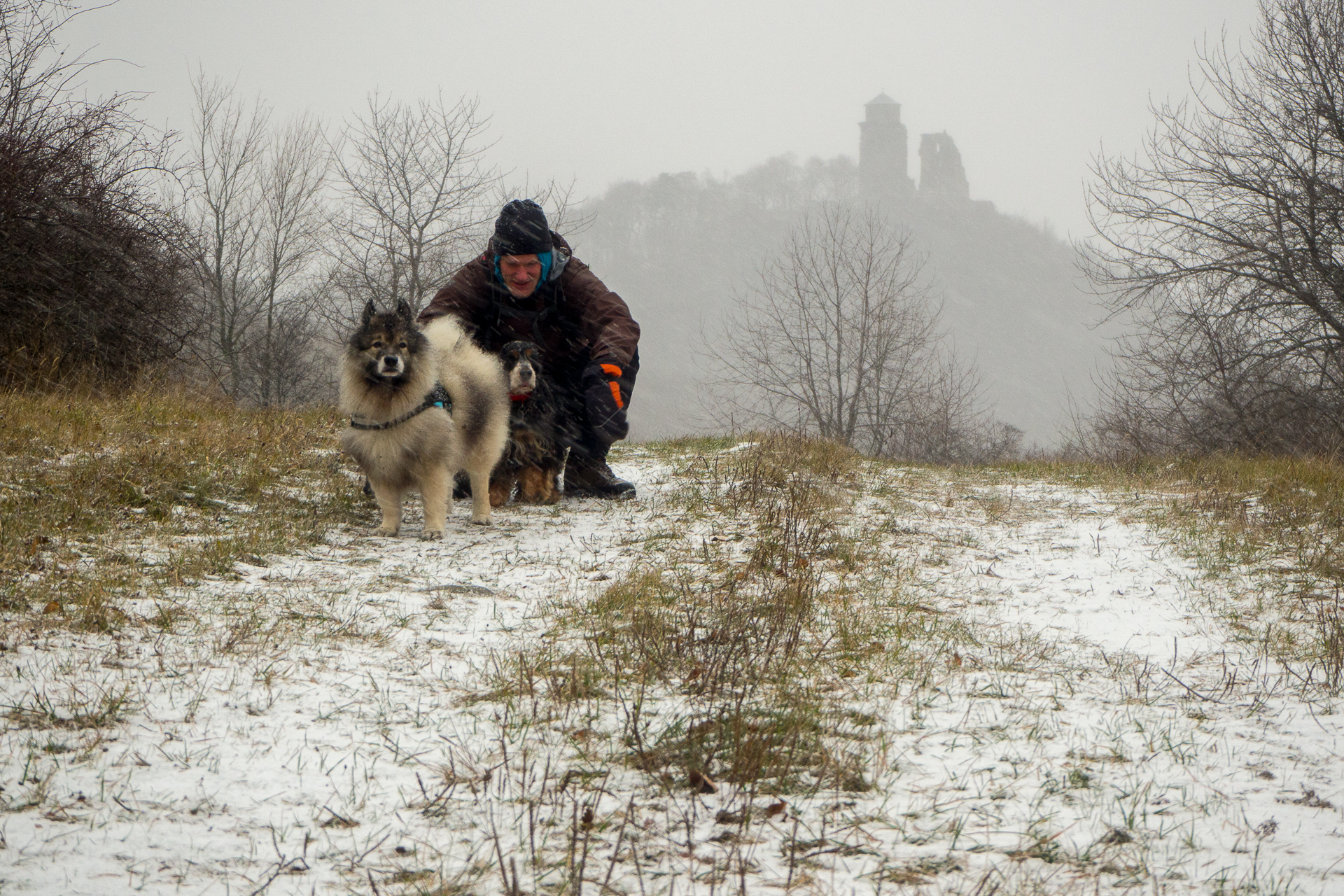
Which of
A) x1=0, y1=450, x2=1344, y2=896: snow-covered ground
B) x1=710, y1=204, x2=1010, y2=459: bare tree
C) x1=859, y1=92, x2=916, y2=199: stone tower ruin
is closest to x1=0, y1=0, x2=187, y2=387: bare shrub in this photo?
x1=0, y1=450, x2=1344, y2=896: snow-covered ground

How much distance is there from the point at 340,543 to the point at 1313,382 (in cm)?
1589

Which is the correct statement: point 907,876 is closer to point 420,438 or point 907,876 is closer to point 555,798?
point 555,798

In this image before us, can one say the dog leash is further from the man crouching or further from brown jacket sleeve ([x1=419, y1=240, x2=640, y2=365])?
brown jacket sleeve ([x1=419, y1=240, x2=640, y2=365])

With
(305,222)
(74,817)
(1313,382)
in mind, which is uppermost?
(305,222)

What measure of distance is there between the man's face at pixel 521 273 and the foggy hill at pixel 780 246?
53161 millimetres

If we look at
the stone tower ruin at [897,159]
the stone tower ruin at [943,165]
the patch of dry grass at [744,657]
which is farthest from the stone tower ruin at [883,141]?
the patch of dry grass at [744,657]

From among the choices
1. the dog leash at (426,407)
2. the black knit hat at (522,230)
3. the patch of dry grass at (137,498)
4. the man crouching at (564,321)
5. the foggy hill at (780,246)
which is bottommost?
the patch of dry grass at (137,498)

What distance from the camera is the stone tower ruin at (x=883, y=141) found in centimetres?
11488

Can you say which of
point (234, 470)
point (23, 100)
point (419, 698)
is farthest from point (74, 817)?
point (23, 100)

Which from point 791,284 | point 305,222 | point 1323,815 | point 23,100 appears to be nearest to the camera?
point 1323,815

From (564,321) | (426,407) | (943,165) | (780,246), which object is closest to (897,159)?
(943,165)

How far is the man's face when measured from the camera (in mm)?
6742

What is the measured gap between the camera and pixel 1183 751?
8.38 ft

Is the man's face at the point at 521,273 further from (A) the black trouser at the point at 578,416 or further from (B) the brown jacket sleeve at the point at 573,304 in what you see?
(A) the black trouser at the point at 578,416
